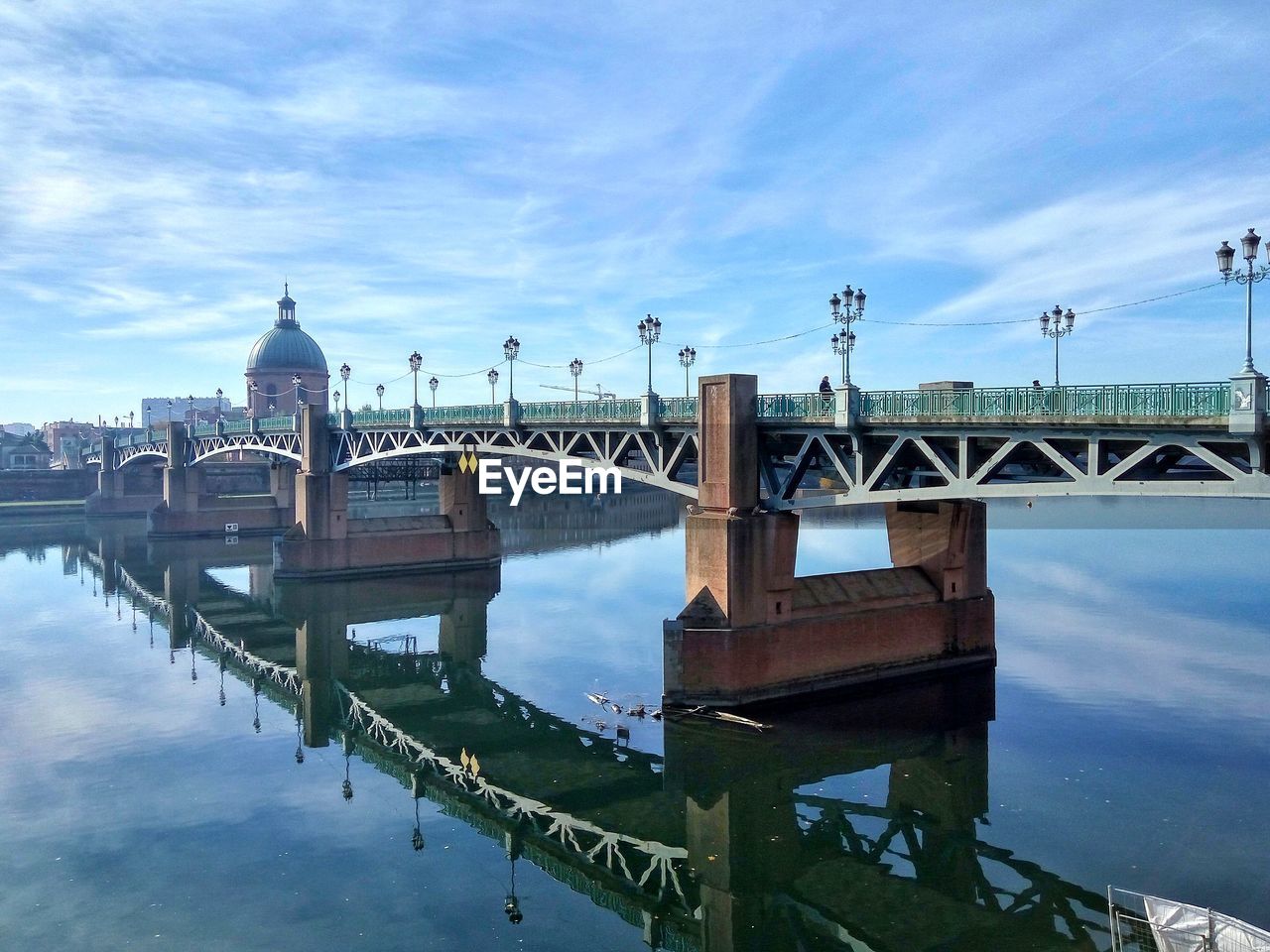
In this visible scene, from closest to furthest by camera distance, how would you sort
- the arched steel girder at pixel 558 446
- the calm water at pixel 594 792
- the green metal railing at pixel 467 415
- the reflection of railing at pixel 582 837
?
the calm water at pixel 594 792
the reflection of railing at pixel 582 837
the arched steel girder at pixel 558 446
the green metal railing at pixel 467 415

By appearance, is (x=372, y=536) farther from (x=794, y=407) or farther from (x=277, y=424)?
(x=794, y=407)

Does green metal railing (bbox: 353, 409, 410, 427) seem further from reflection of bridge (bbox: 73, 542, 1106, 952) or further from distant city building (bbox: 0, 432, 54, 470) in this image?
distant city building (bbox: 0, 432, 54, 470)

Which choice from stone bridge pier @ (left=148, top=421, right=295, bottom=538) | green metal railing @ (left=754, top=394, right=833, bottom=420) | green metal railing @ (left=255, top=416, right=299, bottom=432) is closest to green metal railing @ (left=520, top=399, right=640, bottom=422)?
green metal railing @ (left=754, top=394, right=833, bottom=420)

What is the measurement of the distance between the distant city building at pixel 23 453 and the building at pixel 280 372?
4267cm

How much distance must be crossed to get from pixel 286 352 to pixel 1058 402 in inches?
4978

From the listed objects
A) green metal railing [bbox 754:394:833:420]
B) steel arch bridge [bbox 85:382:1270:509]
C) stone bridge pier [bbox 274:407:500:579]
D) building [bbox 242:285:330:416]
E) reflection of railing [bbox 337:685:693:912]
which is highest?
building [bbox 242:285:330:416]

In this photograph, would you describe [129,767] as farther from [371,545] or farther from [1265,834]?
[371,545]

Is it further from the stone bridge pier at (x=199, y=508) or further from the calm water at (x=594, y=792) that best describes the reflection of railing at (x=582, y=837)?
the stone bridge pier at (x=199, y=508)

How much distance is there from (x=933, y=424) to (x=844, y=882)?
12.4 m

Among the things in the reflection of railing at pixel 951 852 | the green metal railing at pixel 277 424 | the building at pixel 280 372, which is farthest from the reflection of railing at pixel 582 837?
the building at pixel 280 372

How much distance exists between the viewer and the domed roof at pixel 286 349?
13200cm

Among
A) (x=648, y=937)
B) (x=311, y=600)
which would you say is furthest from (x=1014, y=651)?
(x=311, y=600)

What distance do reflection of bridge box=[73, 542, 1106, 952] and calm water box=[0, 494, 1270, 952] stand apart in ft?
0.27

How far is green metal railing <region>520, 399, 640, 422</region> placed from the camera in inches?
1453
